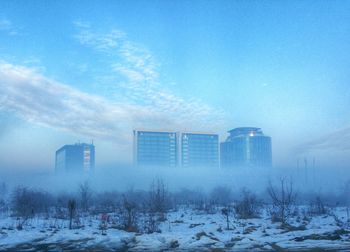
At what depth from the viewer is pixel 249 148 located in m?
87.2

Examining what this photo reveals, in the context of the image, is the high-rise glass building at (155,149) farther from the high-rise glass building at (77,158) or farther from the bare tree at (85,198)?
the bare tree at (85,198)

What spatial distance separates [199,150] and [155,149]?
13079 millimetres

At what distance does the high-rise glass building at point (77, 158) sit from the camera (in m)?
101

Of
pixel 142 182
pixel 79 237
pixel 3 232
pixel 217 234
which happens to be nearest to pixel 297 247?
pixel 217 234

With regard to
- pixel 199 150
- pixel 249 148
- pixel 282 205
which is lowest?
pixel 282 205

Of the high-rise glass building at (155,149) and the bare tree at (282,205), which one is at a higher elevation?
the high-rise glass building at (155,149)

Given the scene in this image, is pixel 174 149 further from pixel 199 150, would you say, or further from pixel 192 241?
pixel 192 241

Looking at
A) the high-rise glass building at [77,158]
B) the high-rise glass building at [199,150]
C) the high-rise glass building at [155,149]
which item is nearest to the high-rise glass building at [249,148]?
the high-rise glass building at [199,150]

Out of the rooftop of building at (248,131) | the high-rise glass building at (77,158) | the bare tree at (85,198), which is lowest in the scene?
the bare tree at (85,198)

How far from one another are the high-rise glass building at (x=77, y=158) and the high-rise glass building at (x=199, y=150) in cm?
3386

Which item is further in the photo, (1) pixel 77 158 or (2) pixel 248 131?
(1) pixel 77 158

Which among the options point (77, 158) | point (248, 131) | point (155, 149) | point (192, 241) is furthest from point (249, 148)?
point (192, 241)

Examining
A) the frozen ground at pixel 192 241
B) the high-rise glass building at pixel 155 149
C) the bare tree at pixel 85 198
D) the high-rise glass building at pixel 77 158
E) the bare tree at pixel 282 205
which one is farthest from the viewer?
the high-rise glass building at pixel 77 158

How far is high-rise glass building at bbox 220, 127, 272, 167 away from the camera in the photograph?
87.2 m
